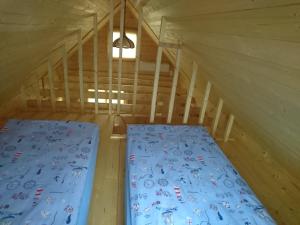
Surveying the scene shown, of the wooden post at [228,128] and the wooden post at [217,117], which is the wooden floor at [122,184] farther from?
the wooden post at [217,117]

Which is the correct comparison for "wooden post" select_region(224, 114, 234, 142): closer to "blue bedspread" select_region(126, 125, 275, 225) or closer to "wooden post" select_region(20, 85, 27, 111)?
"blue bedspread" select_region(126, 125, 275, 225)

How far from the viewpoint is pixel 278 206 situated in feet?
6.75

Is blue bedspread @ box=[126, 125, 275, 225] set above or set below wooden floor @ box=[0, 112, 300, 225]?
above

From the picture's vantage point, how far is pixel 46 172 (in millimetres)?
1834

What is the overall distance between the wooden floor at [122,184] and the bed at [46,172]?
0.18 metres

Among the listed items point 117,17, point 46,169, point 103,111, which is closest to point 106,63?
point 117,17

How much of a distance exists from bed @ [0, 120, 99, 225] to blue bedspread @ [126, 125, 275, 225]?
1.35ft

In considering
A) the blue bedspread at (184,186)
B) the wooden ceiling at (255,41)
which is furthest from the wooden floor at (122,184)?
the wooden ceiling at (255,41)

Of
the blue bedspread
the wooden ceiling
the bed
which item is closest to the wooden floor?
the bed

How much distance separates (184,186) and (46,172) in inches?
46.3

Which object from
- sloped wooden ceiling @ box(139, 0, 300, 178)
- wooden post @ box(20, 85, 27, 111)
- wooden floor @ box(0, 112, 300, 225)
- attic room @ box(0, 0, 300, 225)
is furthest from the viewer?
wooden post @ box(20, 85, 27, 111)

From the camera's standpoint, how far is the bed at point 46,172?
4.70 ft

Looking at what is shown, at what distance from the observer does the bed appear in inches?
56.4

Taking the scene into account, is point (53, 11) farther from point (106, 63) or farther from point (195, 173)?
point (106, 63)
